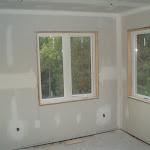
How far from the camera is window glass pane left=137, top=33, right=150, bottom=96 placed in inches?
155

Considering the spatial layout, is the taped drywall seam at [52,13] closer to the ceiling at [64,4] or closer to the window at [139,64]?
the ceiling at [64,4]

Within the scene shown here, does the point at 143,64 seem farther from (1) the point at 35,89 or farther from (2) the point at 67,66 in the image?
(1) the point at 35,89

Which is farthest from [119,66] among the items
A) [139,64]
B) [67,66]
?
[67,66]

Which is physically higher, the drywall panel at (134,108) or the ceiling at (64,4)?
the ceiling at (64,4)

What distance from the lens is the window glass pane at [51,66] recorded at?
13.1ft

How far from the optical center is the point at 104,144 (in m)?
3.94

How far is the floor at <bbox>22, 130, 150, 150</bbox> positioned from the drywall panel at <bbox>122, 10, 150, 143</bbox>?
195 mm

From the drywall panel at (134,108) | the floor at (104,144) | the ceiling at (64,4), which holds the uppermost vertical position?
the ceiling at (64,4)

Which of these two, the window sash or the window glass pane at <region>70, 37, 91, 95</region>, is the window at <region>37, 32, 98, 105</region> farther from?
the window sash

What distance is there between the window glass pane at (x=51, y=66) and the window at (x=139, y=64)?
4.95ft

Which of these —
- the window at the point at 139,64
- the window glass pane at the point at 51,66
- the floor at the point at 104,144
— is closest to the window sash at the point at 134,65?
the window at the point at 139,64

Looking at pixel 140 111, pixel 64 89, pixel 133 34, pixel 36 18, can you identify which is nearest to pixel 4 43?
pixel 36 18

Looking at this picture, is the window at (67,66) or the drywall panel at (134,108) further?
the window at (67,66)

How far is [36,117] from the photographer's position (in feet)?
12.9
